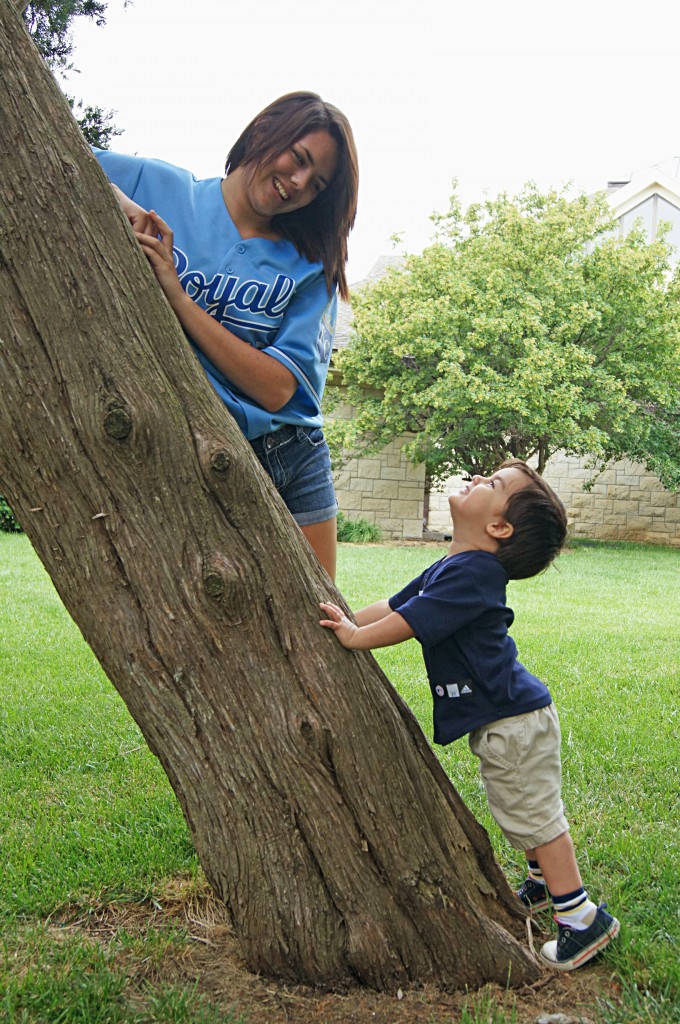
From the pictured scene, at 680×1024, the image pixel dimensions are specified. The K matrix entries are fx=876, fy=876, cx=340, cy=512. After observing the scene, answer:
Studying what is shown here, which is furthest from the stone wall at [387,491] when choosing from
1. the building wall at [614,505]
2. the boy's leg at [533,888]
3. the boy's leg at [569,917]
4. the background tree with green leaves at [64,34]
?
the boy's leg at [569,917]

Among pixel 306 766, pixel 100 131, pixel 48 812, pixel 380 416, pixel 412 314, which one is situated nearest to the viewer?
pixel 306 766

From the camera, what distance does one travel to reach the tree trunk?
177cm

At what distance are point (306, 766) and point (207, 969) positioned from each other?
2.05 feet

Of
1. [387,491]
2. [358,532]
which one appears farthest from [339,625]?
[387,491]

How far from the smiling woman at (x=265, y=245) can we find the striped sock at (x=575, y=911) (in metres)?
1.37

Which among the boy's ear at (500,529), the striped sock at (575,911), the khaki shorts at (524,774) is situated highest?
the boy's ear at (500,529)

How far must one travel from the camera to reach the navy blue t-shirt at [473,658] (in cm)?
221

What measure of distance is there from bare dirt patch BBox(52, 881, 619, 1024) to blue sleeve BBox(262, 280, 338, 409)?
1.39m

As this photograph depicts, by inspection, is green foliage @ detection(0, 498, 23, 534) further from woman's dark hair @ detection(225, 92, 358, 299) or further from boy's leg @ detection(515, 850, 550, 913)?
woman's dark hair @ detection(225, 92, 358, 299)

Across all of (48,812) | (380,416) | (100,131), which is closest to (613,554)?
(380,416)

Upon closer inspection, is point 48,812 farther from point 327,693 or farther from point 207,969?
point 327,693

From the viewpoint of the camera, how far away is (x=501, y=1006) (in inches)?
81.4

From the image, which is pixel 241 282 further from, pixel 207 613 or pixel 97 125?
pixel 97 125

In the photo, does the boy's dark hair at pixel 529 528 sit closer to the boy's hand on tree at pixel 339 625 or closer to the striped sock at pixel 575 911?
the boy's hand on tree at pixel 339 625
